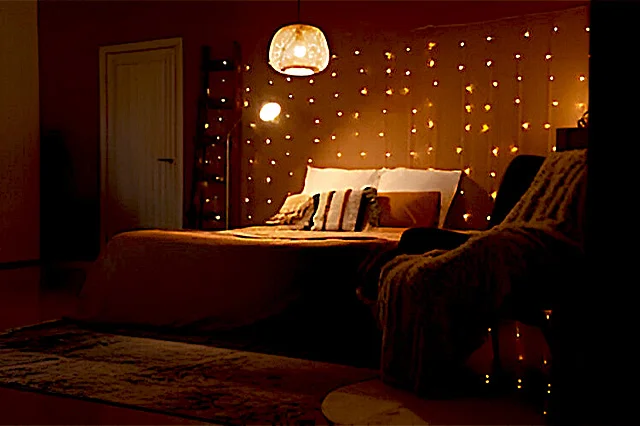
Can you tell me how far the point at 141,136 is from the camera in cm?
688

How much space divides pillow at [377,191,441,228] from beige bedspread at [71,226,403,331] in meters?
0.45

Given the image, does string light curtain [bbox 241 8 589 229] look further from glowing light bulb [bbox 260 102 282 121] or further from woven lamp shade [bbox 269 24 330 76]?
woven lamp shade [bbox 269 24 330 76]

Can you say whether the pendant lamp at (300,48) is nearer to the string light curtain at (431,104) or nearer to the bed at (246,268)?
the string light curtain at (431,104)

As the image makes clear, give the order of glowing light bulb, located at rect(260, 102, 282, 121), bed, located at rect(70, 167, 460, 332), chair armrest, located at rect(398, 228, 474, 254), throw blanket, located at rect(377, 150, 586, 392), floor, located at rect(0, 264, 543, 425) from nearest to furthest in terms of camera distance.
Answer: floor, located at rect(0, 264, 543, 425), throw blanket, located at rect(377, 150, 586, 392), chair armrest, located at rect(398, 228, 474, 254), bed, located at rect(70, 167, 460, 332), glowing light bulb, located at rect(260, 102, 282, 121)

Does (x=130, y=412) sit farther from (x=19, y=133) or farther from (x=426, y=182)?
(x=19, y=133)

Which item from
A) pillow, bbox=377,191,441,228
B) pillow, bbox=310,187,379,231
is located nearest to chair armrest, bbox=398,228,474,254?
pillow, bbox=310,187,379,231

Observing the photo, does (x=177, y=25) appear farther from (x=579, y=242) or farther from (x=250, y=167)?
(x=579, y=242)

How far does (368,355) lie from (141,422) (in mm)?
1256

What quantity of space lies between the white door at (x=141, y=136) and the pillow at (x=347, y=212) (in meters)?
2.34

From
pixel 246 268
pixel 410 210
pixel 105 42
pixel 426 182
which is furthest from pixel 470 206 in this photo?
pixel 105 42

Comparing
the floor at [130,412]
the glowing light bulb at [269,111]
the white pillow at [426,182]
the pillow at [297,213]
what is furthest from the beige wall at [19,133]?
the floor at [130,412]

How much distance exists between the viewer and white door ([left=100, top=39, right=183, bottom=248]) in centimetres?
663

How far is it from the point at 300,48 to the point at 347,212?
48.7 inches

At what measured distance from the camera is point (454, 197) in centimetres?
495
